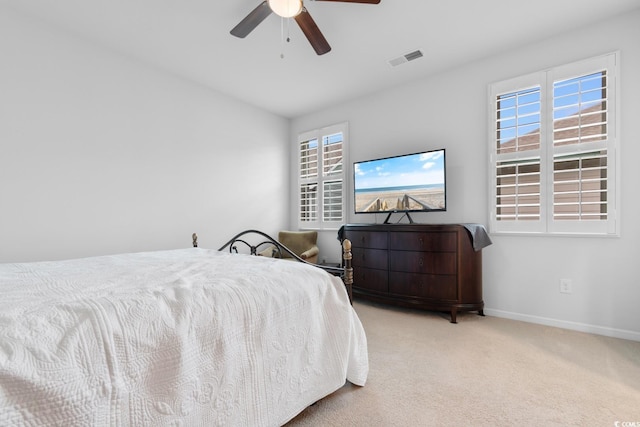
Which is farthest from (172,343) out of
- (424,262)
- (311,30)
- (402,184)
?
(402,184)

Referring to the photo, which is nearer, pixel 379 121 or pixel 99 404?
pixel 99 404

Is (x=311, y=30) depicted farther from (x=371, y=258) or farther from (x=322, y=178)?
(x=322, y=178)

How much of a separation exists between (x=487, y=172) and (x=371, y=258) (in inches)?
60.1

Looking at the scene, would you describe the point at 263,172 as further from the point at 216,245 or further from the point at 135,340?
the point at 135,340

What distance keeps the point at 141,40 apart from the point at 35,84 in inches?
37.4

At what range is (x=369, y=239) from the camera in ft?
10.9

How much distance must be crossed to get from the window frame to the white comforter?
2.63 metres

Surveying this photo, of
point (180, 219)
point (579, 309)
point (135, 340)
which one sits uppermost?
point (180, 219)

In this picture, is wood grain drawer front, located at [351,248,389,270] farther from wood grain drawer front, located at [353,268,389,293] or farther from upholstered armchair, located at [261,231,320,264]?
upholstered armchair, located at [261,231,320,264]

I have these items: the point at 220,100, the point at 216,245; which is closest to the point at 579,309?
the point at 216,245

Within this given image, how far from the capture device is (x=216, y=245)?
151 inches

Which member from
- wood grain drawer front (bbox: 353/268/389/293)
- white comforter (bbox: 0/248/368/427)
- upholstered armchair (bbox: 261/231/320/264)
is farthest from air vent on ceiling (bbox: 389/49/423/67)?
white comforter (bbox: 0/248/368/427)

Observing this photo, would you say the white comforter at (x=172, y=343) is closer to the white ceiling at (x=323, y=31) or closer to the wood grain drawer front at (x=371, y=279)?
the wood grain drawer front at (x=371, y=279)

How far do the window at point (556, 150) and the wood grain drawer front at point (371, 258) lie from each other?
1147mm
